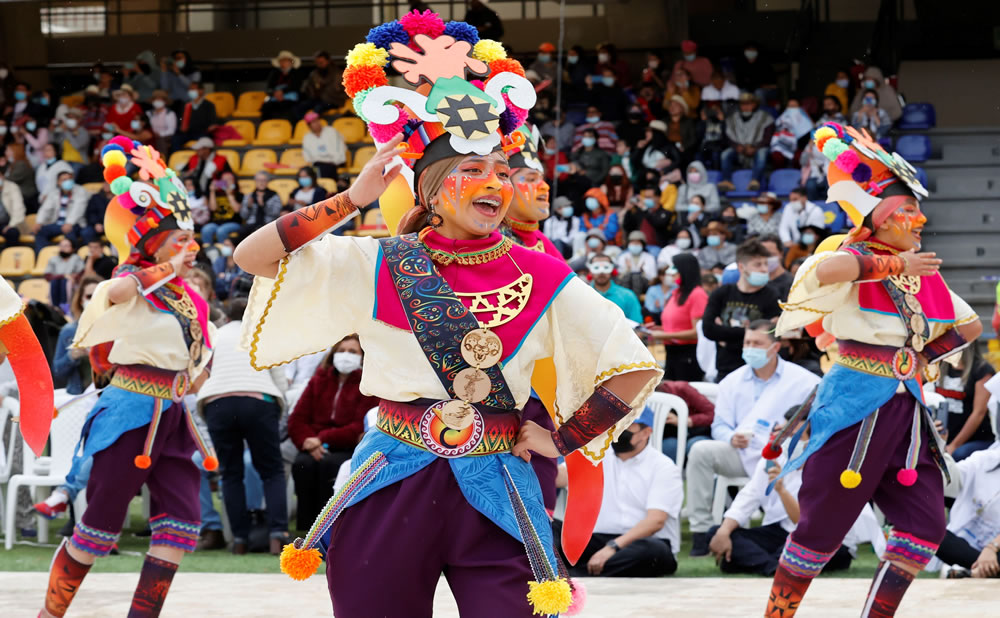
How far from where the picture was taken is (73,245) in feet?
45.6

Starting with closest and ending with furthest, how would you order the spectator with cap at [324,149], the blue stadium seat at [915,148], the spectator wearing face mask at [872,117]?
the spectator wearing face mask at [872,117] → the blue stadium seat at [915,148] → the spectator with cap at [324,149]

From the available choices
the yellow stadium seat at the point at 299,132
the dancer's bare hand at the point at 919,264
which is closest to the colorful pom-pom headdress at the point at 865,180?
the dancer's bare hand at the point at 919,264

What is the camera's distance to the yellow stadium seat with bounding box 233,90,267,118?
17.6 m

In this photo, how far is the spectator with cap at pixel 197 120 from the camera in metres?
16.7

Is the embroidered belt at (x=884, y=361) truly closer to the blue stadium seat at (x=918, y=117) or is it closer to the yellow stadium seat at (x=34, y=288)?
the blue stadium seat at (x=918, y=117)

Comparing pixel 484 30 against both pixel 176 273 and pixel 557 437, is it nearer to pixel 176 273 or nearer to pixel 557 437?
pixel 176 273

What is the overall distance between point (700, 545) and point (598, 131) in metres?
8.21

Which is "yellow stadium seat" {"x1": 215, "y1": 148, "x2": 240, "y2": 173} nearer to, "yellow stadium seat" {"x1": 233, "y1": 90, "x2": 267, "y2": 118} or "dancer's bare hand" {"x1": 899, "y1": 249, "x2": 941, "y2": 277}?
"yellow stadium seat" {"x1": 233, "y1": 90, "x2": 267, "y2": 118}

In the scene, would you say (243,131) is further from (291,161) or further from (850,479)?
(850,479)

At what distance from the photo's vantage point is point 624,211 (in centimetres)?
1314

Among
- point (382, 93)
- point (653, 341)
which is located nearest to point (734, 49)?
point (653, 341)

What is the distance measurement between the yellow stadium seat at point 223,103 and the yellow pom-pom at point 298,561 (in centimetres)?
1541

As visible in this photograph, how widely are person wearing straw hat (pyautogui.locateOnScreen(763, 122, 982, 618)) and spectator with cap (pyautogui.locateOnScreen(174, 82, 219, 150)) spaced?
42.8 feet

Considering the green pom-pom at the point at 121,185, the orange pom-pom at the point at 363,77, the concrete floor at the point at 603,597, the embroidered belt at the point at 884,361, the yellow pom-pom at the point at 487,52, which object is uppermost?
the yellow pom-pom at the point at 487,52
